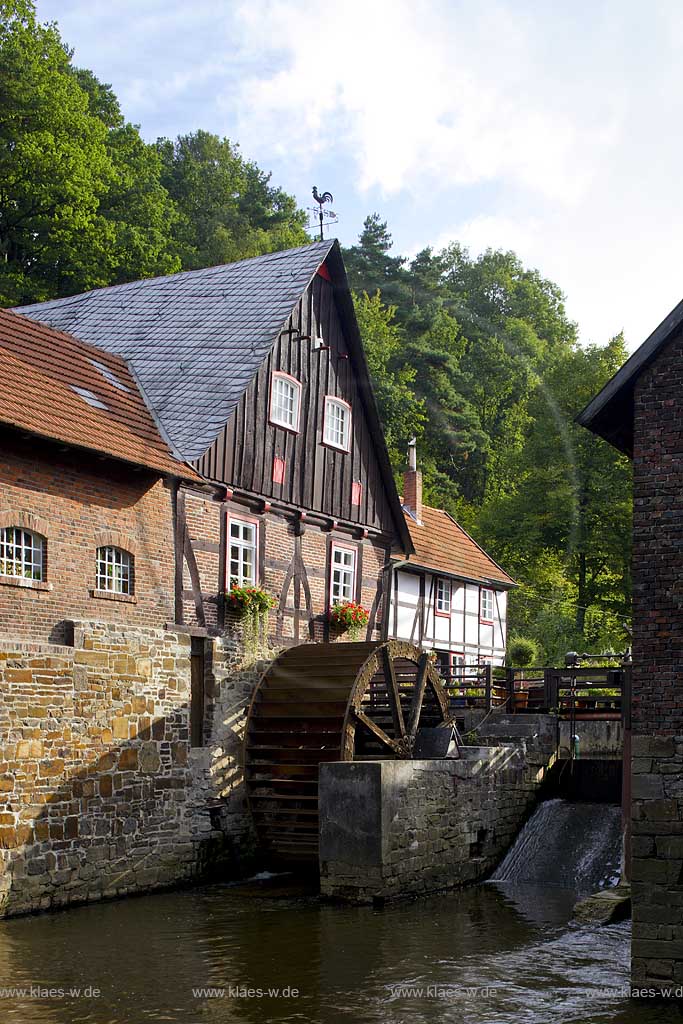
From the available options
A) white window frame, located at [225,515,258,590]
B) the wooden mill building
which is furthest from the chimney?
white window frame, located at [225,515,258,590]

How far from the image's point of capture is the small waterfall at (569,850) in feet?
58.3

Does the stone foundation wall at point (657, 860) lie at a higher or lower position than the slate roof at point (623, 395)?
lower

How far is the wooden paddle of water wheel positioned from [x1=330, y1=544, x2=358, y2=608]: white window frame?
5.99 feet

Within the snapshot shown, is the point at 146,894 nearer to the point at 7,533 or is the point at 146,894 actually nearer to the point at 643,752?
the point at 7,533

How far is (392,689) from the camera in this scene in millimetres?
18703

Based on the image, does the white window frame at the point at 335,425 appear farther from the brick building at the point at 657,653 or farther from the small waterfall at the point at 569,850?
the brick building at the point at 657,653

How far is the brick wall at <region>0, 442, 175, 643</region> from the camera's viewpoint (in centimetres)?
1455

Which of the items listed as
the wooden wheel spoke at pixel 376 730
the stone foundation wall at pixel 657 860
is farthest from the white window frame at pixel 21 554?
the stone foundation wall at pixel 657 860

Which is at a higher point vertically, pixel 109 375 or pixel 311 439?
pixel 109 375

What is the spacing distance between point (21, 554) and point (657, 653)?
744 centimetres


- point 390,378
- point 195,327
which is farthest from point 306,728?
point 390,378

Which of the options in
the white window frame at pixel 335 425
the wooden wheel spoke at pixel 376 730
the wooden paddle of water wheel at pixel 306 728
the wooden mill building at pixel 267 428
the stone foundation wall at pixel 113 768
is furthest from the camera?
the white window frame at pixel 335 425

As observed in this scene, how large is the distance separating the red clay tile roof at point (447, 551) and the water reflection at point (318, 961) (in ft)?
38.8

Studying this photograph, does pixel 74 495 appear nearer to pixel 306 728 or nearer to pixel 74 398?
pixel 74 398
